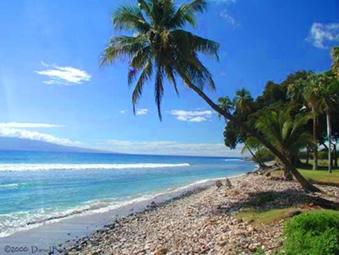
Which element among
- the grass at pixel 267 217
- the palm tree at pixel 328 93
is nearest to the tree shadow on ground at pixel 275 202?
the grass at pixel 267 217

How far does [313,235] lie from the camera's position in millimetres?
7371

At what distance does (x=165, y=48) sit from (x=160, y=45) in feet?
0.88

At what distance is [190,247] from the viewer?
1135 cm

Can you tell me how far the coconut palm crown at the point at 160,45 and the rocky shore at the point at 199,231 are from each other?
529 cm

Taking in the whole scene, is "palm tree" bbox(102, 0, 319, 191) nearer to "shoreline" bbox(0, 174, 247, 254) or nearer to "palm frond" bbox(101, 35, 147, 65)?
"palm frond" bbox(101, 35, 147, 65)

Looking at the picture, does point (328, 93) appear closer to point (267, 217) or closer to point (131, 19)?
point (131, 19)

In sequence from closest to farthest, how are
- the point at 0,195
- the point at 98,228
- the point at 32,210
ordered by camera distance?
the point at 98,228 < the point at 32,210 < the point at 0,195

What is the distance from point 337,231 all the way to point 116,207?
17.3 m

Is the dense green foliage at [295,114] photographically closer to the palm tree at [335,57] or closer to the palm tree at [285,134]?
the palm tree at [285,134]

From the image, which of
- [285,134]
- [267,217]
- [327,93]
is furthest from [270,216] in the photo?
[327,93]

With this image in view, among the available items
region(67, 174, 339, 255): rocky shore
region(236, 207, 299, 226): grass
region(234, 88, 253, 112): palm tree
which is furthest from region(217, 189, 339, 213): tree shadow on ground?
region(234, 88, 253, 112): palm tree

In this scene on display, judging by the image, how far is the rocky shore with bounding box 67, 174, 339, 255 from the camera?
35.7ft

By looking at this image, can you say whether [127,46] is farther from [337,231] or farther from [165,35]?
[337,231]

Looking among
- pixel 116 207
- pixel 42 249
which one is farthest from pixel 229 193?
pixel 42 249
